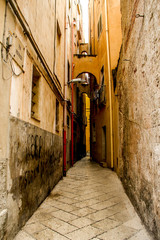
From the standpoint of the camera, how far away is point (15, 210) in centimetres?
258

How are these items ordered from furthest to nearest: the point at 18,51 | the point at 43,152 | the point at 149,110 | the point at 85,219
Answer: the point at 43,152 < the point at 85,219 < the point at 18,51 < the point at 149,110

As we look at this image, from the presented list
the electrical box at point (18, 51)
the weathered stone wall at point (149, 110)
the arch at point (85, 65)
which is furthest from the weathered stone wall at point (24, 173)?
the arch at point (85, 65)

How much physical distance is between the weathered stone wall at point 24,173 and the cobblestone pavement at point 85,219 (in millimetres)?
214

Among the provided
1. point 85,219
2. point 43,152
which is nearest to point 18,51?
point 43,152

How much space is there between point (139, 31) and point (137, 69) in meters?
0.59

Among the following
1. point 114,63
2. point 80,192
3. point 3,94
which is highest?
point 114,63

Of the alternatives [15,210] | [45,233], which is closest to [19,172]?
[15,210]

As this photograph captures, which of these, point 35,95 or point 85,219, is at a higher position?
point 35,95

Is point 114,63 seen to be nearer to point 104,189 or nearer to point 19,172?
point 104,189

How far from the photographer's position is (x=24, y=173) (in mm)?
3023

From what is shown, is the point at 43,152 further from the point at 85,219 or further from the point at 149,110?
the point at 149,110

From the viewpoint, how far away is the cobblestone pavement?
2619mm

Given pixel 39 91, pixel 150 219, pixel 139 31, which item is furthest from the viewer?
pixel 39 91

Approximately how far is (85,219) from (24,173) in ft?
4.17
